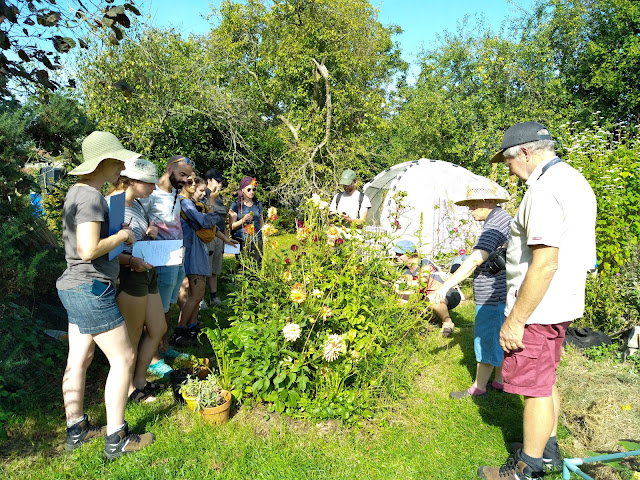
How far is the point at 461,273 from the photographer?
2.93m

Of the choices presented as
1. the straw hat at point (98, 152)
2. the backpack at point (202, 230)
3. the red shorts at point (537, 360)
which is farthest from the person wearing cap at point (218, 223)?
the red shorts at point (537, 360)

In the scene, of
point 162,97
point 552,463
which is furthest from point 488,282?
point 162,97

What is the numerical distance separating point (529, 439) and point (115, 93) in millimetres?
9403

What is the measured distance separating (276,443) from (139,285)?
4.56ft

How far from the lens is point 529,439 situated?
7.52ft

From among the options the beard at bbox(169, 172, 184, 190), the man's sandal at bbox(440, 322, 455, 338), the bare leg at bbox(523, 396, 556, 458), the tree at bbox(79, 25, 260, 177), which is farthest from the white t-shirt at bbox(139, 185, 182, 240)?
the tree at bbox(79, 25, 260, 177)

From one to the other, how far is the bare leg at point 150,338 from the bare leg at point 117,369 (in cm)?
62

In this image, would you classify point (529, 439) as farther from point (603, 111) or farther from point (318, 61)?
point (603, 111)

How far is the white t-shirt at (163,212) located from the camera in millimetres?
3494

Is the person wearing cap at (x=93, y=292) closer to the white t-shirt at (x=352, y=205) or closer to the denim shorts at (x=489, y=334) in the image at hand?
the denim shorts at (x=489, y=334)

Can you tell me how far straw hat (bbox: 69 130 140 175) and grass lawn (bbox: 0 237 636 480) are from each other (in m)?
1.68

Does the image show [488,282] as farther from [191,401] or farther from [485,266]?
[191,401]

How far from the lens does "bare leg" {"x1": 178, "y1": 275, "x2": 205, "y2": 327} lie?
4168mm

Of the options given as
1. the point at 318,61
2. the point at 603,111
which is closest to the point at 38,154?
the point at 318,61
